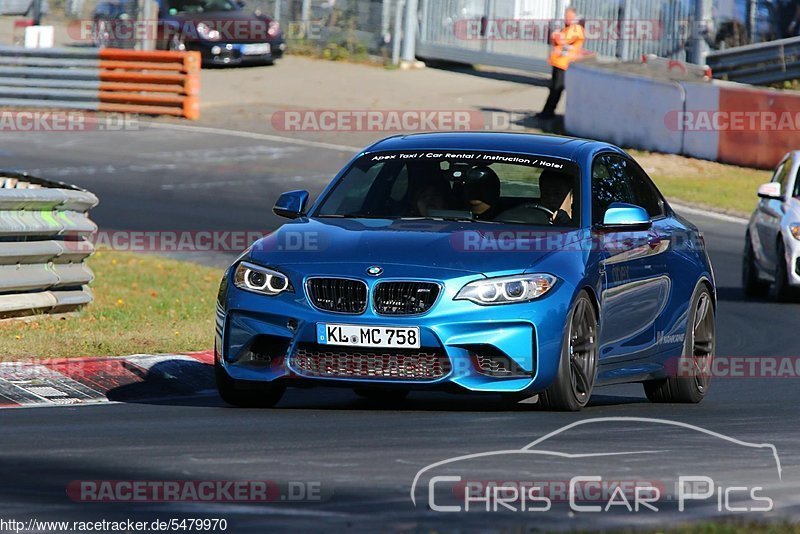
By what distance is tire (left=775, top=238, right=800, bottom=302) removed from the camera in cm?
1617

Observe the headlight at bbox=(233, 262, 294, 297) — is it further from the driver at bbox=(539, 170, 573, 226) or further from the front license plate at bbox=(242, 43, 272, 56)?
the front license plate at bbox=(242, 43, 272, 56)

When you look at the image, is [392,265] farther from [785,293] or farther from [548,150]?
[785,293]

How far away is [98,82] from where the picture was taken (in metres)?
32.2

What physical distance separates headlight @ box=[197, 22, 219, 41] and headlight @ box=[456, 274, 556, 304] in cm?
2880

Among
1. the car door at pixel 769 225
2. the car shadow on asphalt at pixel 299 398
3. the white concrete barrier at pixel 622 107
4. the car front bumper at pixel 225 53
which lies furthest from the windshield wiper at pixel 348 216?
the car front bumper at pixel 225 53

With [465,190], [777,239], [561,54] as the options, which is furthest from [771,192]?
[561,54]

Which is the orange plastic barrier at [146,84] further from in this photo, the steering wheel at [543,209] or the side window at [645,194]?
the steering wheel at [543,209]

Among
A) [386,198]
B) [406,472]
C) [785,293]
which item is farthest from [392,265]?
[785,293]

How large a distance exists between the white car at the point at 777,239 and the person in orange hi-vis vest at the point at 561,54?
1338 centimetres

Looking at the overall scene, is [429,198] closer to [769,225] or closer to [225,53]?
[769,225]

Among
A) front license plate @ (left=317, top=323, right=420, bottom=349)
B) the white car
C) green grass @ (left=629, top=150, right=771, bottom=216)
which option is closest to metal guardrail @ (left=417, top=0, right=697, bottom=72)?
green grass @ (left=629, top=150, right=771, bottom=216)

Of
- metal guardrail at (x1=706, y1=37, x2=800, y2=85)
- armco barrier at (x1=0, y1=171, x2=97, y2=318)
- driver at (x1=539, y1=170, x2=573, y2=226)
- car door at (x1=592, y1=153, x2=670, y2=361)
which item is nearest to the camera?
car door at (x1=592, y1=153, x2=670, y2=361)

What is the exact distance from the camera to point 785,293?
16.3 meters

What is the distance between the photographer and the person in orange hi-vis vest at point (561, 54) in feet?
100
